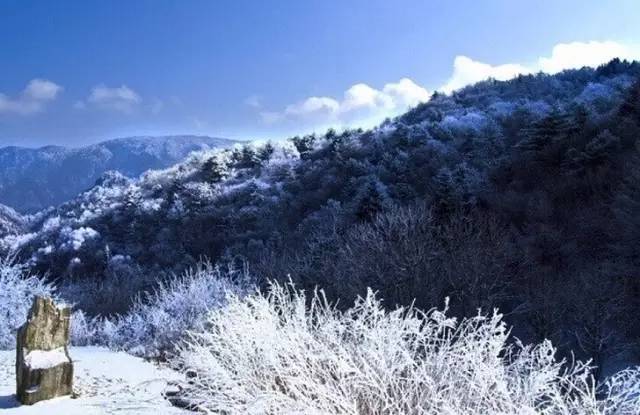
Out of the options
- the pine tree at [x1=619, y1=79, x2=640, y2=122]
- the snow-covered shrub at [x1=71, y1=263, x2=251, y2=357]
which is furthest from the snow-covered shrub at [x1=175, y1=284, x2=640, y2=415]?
the pine tree at [x1=619, y1=79, x2=640, y2=122]

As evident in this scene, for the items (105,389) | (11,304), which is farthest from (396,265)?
(105,389)

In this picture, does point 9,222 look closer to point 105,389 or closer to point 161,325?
point 161,325

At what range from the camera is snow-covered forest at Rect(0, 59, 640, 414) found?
200 inches

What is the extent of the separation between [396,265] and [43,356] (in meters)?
17.0

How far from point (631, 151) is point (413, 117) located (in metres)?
37.1

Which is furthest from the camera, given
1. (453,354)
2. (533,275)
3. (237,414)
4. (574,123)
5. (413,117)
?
(413,117)

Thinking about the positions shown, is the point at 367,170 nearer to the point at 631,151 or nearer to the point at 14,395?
the point at 631,151

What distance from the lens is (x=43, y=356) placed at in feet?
21.3

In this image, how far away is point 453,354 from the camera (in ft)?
16.4

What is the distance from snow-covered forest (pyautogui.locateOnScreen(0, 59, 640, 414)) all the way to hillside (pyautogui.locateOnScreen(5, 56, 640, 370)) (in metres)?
0.13

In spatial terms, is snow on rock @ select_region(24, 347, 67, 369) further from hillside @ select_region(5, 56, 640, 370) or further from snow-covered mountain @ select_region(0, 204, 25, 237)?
snow-covered mountain @ select_region(0, 204, 25, 237)

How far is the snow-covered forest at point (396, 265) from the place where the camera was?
16.6 ft

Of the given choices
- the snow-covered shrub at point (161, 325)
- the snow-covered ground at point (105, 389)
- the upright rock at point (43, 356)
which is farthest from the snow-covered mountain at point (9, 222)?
the upright rock at point (43, 356)

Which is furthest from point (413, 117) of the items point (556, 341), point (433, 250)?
point (556, 341)
